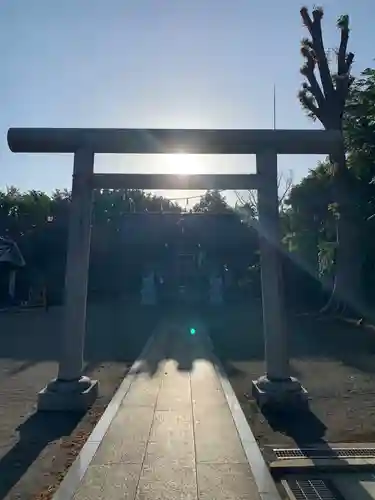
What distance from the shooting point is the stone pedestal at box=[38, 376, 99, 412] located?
750cm

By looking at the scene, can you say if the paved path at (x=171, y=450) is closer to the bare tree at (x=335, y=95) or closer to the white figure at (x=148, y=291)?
the bare tree at (x=335, y=95)

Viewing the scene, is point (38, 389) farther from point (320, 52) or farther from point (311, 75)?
point (320, 52)

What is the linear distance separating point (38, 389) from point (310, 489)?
5.77 metres

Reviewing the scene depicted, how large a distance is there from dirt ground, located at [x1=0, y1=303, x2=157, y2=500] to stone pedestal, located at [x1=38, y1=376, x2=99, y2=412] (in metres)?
0.15

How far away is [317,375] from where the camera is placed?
10.5m

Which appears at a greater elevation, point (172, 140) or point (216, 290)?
point (172, 140)

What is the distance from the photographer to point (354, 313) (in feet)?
69.9

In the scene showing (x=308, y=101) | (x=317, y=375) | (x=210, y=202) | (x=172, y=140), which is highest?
(x=210, y=202)

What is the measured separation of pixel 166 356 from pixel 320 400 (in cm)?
489

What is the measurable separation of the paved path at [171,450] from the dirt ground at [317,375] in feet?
1.91

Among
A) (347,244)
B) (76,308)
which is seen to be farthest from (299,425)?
(347,244)

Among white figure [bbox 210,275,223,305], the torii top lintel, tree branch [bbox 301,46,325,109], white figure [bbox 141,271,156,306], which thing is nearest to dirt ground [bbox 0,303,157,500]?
the torii top lintel

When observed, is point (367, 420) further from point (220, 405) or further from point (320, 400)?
point (220, 405)

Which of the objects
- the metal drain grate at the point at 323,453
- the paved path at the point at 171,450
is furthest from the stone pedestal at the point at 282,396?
the metal drain grate at the point at 323,453
